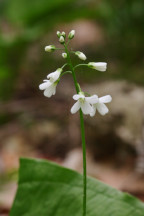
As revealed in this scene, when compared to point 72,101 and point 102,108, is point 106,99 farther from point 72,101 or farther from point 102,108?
point 72,101

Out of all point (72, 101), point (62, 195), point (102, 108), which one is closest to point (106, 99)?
point (102, 108)

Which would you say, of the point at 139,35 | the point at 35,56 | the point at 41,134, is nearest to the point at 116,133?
the point at 41,134

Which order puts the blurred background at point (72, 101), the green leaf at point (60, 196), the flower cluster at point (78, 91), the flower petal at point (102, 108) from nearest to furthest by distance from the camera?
the flower cluster at point (78, 91) < the flower petal at point (102, 108) < the green leaf at point (60, 196) < the blurred background at point (72, 101)

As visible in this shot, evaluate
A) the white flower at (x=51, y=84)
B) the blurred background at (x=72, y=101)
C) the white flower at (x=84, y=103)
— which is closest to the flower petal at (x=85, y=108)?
the white flower at (x=84, y=103)

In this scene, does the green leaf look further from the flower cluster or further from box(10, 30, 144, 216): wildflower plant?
the flower cluster

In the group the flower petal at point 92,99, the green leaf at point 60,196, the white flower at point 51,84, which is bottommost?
the green leaf at point 60,196

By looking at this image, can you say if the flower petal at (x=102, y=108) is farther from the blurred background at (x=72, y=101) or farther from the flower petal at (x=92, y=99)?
the blurred background at (x=72, y=101)

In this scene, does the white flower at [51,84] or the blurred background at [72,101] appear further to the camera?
the blurred background at [72,101]
